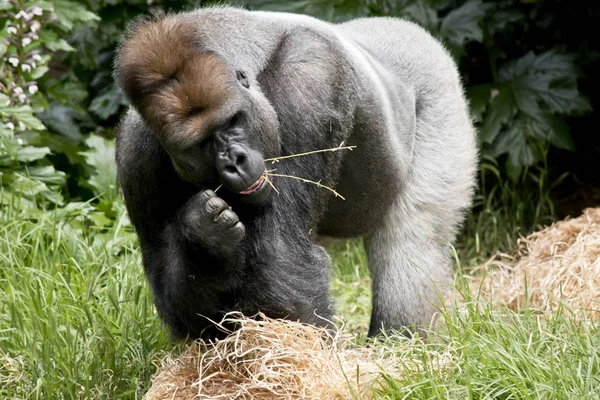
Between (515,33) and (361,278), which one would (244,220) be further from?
(515,33)

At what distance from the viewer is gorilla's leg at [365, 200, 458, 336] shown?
402 cm

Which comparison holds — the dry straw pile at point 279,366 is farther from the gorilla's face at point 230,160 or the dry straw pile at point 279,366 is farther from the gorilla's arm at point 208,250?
the gorilla's face at point 230,160

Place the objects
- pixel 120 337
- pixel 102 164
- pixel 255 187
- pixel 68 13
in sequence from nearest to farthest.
Result: pixel 255 187, pixel 120 337, pixel 68 13, pixel 102 164

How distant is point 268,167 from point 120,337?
1.15m

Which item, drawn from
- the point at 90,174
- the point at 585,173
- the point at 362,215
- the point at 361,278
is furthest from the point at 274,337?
the point at 585,173

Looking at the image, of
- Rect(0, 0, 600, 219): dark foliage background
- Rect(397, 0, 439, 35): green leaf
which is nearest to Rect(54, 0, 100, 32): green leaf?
Rect(0, 0, 600, 219): dark foliage background

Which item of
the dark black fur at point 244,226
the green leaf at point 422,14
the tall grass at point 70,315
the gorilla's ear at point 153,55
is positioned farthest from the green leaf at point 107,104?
the gorilla's ear at point 153,55

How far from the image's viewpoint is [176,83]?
9.61 ft

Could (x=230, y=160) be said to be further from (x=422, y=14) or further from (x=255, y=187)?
(x=422, y=14)

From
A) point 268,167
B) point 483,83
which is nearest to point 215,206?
point 268,167

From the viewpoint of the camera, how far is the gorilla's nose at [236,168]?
9.62 feet

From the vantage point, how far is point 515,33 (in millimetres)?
6840

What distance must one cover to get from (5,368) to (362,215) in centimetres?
169

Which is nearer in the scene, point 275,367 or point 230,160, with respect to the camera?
point 230,160
